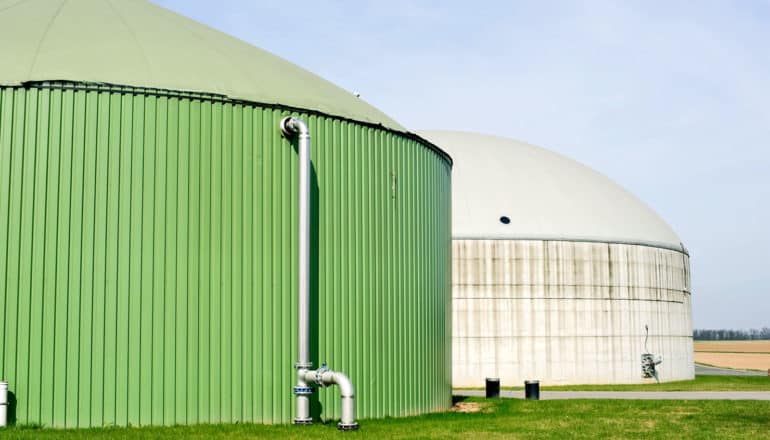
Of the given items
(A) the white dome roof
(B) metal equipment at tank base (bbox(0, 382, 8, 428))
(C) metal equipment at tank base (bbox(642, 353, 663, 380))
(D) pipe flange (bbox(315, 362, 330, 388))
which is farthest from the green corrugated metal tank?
(C) metal equipment at tank base (bbox(642, 353, 663, 380))

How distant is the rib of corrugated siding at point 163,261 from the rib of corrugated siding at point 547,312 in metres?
23.1

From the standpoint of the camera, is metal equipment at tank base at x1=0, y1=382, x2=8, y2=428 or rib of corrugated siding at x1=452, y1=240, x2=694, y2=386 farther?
rib of corrugated siding at x1=452, y1=240, x2=694, y2=386

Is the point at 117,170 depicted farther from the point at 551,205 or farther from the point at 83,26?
the point at 551,205

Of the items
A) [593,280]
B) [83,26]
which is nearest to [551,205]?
[593,280]

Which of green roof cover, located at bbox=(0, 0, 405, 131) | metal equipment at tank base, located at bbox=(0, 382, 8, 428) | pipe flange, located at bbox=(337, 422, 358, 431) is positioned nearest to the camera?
metal equipment at tank base, located at bbox=(0, 382, 8, 428)

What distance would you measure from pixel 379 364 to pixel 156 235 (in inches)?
243

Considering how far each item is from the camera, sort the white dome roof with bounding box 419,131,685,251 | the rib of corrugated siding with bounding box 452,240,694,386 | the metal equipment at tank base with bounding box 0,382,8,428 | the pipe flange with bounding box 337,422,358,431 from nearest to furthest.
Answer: the metal equipment at tank base with bounding box 0,382,8,428, the pipe flange with bounding box 337,422,358,431, the rib of corrugated siding with bounding box 452,240,694,386, the white dome roof with bounding box 419,131,685,251

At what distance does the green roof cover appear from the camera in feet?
65.9

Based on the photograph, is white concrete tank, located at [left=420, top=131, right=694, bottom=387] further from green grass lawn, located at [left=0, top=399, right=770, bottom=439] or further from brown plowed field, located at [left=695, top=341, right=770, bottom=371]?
brown plowed field, located at [left=695, top=341, right=770, bottom=371]

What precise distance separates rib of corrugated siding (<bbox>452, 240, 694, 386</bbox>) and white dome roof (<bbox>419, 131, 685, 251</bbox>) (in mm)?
693

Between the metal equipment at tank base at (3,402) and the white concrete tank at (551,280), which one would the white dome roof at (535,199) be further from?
the metal equipment at tank base at (3,402)

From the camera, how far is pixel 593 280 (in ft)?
153

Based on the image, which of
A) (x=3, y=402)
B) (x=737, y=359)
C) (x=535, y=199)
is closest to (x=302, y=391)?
(x=3, y=402)

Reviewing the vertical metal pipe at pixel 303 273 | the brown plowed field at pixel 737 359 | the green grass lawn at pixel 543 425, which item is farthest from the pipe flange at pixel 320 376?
the brown plowed field at pixel 737 359
